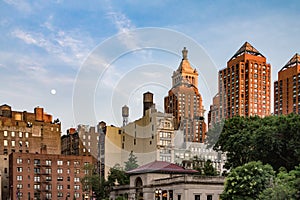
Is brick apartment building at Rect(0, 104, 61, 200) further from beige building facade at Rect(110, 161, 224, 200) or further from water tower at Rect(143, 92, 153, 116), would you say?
beige building facade at Rect(110, 161, 224, 200)

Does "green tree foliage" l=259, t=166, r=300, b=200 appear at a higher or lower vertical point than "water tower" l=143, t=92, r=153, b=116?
lower

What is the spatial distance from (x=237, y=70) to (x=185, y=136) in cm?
3891

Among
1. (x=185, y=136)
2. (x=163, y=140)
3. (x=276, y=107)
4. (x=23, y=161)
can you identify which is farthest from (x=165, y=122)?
(x=276, y=107)

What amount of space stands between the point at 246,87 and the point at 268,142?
114716mm

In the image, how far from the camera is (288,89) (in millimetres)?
187875

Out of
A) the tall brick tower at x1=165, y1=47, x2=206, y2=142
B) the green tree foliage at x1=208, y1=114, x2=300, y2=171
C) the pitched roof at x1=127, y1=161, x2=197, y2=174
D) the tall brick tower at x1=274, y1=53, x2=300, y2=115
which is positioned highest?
the tall brick tower at x1=274, y1=53, x2=300, y2=115

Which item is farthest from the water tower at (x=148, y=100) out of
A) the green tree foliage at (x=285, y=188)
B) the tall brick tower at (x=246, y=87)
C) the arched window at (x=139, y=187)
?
the tall brick tower at (x=246, y=87)

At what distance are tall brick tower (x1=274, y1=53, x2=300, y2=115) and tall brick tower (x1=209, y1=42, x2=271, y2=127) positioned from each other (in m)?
3.47

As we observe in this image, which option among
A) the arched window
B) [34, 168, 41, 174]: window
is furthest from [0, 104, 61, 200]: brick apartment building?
the arched window

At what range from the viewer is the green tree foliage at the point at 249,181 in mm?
61500

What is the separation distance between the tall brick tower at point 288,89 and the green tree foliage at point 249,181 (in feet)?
398

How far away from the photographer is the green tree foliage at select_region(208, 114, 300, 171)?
74.9 meters

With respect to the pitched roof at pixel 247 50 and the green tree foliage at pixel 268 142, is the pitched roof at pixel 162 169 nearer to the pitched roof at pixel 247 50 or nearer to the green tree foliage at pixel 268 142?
the green tree foliage at pixel 268 142

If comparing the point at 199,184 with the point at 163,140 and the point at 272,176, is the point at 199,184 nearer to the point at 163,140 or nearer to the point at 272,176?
the point at 272,176
